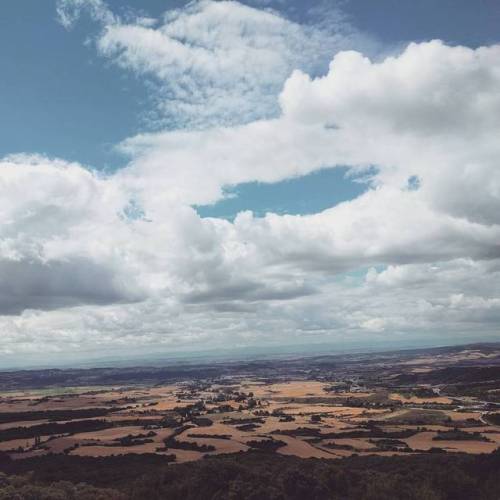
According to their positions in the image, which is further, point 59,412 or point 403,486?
point 59,412

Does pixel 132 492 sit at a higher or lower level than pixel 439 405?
higher

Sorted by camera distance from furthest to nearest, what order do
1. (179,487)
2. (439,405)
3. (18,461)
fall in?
(439,405), (18,461), (179,487)

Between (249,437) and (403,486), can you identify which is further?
(249,437)

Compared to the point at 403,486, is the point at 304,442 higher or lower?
lower

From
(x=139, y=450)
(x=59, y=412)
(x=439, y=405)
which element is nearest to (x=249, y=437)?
(x=139, y=450)

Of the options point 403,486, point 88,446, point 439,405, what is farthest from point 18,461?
point 439,405

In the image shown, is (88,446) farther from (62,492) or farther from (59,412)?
(59,412)

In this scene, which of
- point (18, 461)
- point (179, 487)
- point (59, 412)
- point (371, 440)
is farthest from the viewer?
point (59, 412)

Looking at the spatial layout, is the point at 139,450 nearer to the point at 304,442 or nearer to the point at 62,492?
the point at 304,442

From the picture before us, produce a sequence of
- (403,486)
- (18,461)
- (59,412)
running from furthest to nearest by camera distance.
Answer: (59,412), (18,461), (403,486)
